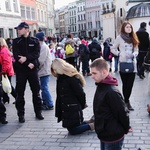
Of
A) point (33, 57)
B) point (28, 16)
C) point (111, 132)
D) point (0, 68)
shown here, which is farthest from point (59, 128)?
point (28, 16)

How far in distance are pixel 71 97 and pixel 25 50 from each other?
1498 millimetres

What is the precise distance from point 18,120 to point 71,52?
546cm

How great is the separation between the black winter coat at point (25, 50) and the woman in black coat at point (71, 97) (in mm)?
876

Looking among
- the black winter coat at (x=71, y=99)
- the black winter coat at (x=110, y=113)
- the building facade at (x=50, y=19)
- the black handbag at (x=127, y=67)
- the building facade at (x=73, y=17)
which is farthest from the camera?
the building facade at (x=73, y=17)

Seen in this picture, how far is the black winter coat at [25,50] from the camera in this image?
541 cm

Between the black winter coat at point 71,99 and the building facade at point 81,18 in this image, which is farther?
the building facade at point 81,18

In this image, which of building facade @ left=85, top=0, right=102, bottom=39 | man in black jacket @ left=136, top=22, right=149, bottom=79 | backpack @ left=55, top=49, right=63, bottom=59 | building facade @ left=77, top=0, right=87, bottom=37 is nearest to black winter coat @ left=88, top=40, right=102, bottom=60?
backpack @ left=55, top=49, right=63, bottom=59

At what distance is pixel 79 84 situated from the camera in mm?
4664

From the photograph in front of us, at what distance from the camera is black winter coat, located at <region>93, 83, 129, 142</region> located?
2816 millimetres

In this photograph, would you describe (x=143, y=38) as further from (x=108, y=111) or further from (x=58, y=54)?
(x=108, y=111)

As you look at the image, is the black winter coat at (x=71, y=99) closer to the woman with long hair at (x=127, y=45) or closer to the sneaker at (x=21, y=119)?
the sneaker at (x=21, y=119)

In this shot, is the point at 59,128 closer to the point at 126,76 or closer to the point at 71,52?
the point at 126,76

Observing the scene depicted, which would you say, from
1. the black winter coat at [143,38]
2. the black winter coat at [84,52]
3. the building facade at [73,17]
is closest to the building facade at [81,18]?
the building facade at [73,17]

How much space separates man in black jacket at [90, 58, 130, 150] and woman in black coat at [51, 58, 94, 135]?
5.64 ft
